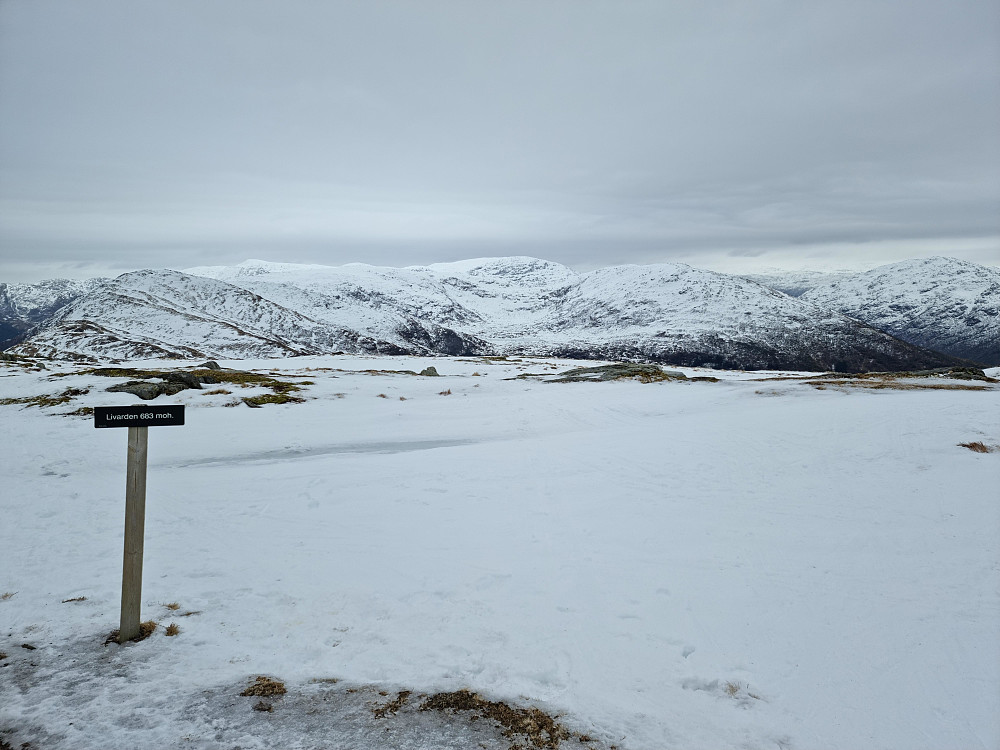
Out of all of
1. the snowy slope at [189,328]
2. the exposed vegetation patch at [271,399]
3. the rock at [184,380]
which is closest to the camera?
the exposed vegetation patch at [271,399]

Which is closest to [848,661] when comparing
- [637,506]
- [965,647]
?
[965,647]

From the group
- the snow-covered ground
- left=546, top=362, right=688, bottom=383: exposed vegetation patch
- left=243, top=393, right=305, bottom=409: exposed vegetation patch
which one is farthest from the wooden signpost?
left=546, top=362, right=688, bottom=383: exposed vegetation patch

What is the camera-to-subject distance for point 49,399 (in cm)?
2506

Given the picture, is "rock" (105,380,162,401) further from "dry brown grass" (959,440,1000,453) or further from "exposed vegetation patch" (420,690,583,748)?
"dry brown grass" (959,440,1000,453)

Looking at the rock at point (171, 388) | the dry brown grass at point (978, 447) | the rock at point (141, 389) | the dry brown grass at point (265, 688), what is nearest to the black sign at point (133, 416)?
the dry brown grass at point (265, 688)

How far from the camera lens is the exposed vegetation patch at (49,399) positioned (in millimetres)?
24516

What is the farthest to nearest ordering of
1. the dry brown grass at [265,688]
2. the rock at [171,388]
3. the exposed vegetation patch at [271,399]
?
the exposed vegetation patch at [271,399]
the rock at [171,388]
the dry brown grass at [265,688]

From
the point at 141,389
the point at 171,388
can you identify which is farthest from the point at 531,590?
the point at 171,388

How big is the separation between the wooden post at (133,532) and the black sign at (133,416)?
0.13 m

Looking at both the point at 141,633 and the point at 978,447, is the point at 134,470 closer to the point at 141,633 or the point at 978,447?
the point at 141,633

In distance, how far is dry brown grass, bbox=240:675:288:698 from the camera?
237 inches

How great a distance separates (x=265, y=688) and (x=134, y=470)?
305 centimetres

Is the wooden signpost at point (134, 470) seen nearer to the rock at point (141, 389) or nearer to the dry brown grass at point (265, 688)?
the dry brown grass at point (265, 688)

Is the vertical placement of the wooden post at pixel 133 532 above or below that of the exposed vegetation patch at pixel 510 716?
above
